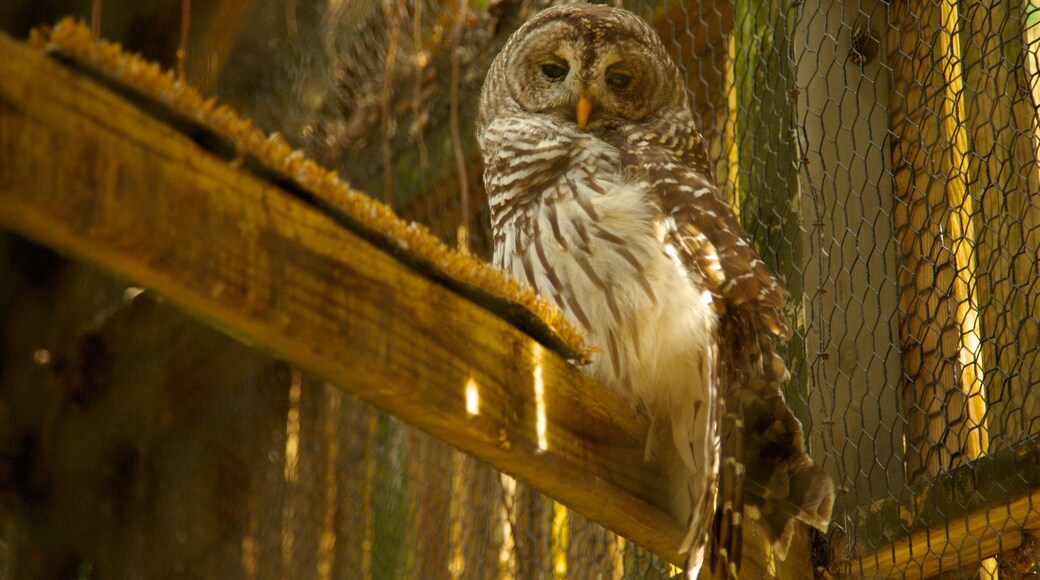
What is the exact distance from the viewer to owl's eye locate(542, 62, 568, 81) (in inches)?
121

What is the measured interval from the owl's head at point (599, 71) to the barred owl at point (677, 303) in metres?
0.18

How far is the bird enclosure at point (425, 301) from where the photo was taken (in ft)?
4.10

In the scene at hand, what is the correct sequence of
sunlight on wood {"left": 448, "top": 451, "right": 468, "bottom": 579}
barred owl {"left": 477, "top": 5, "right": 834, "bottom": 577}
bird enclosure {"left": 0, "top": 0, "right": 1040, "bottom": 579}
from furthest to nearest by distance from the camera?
sunlight on wood {"left": 448, "top": 451, "right": 468, "bottom": 579} → barred owl {"left": 477, "top": 5, "right": 834, "bottom": 577} → bird enclosure {"left": 0, "top": 0, "right": 1040, "bottom": 579}

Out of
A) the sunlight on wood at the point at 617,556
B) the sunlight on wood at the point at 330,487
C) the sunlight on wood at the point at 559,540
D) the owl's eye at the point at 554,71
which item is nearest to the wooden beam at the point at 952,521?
the sunlight on wood at the point at 617,556

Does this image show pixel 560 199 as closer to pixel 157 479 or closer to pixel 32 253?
pixel 32 253

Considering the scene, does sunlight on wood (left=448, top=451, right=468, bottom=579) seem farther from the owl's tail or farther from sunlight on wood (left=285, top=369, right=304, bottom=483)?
the owl's tail

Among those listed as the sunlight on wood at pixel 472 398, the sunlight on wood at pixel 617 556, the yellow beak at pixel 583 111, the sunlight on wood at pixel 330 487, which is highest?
the yellow beak at pixel 583 111

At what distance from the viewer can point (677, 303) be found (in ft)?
7.68

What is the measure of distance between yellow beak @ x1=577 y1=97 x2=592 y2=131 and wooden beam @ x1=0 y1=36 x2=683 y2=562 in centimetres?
111

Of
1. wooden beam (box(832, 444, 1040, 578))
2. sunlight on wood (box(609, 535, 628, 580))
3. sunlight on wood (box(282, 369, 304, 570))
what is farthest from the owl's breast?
sunlight on wood (box(282, 369, 304, 570))

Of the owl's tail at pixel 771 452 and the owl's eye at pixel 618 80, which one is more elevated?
the owl's eye at pixel 618 80

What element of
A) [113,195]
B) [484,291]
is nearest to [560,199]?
[484,291]

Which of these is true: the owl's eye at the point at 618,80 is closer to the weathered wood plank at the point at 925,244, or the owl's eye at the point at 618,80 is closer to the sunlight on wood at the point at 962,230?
the weathered wood plank at the point at 925,244

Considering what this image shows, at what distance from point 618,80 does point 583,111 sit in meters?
0.18
